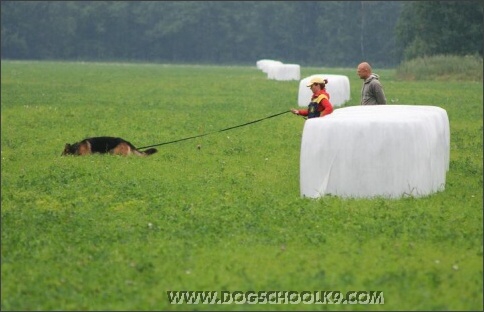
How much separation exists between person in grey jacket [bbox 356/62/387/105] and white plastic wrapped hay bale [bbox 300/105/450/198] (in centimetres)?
370

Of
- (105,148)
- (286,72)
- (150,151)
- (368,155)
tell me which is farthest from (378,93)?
(286,72)

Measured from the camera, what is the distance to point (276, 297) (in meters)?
8.71

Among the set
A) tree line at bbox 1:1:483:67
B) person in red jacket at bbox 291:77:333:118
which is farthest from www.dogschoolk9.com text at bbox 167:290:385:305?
tree line at bbox 1:1:483:67

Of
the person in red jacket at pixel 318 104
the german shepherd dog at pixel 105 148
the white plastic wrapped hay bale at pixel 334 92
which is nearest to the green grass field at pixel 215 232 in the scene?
the german shepherd dog at pixel 105 148

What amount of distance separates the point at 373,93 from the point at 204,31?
383ft

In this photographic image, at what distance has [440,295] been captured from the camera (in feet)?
28.4

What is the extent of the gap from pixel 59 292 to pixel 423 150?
6.03 meters

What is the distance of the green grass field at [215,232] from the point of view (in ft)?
29.5

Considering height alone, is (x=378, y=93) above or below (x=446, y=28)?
above

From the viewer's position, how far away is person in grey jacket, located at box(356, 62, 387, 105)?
56.2 ft

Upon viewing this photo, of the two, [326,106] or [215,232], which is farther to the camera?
[326,106]

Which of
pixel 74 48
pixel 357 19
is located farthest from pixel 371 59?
pixel 74 48

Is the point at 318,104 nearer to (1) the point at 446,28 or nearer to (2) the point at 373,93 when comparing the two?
(2) the point at 373,93

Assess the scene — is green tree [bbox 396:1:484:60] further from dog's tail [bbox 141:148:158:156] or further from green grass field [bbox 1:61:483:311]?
dog's tail [bbox 141:148:158:156]
